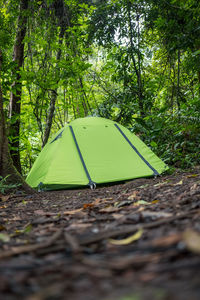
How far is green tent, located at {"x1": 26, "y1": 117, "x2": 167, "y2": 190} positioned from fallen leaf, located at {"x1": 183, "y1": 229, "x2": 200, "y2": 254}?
339 cm

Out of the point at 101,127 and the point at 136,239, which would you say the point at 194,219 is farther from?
the point at 101,127

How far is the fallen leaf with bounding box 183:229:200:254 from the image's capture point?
2.36 feet

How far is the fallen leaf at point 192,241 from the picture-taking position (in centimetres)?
72

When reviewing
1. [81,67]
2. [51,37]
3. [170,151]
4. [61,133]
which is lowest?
[170,151]

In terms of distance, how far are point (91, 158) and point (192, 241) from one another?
3896 mm

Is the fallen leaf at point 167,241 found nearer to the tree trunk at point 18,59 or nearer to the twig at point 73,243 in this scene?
the twig at point 73,243

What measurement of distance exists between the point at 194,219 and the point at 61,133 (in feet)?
13.6

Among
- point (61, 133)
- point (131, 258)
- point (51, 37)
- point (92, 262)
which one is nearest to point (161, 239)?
Answer: point (131, 258)

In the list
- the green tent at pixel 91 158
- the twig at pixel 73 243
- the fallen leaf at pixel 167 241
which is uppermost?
the green tent at pixel 91 158

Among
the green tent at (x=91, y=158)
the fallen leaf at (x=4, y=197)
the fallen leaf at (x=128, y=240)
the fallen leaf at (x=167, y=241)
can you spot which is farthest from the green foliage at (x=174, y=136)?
the fallen leaf at (x=167, y=241)

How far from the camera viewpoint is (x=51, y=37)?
6184 millimetres

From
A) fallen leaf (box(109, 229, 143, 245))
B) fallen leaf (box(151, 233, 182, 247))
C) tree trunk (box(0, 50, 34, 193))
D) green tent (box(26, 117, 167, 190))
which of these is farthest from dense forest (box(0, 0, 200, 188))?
fallen leaf (box(151, 233, 182, 247))

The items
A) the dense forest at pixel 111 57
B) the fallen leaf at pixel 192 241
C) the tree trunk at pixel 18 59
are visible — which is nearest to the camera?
the fallen leaf at pixel 192 241

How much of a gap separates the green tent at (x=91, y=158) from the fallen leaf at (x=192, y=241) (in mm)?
3390
